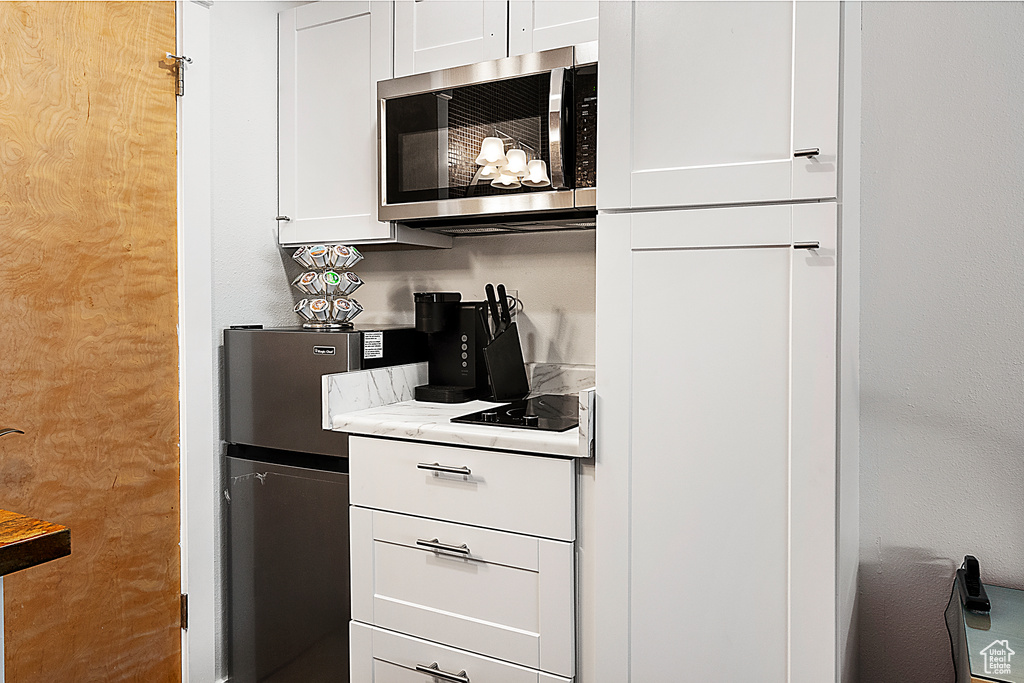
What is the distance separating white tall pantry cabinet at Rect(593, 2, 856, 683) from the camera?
135 cm

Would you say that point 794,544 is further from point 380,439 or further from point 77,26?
point 77,26

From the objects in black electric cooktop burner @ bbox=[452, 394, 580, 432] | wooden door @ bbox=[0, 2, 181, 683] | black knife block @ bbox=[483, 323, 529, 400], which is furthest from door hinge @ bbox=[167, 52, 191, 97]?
black electric cooktop burner @ bbox=[452, 394, 580, 432]

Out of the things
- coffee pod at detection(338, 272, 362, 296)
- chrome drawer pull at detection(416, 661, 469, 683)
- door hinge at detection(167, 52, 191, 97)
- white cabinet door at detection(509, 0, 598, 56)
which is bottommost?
chrome drawer pull at detection(416, 661, 469, 683)

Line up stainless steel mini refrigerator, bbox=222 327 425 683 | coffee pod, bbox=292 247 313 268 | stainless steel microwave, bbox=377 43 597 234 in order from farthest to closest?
coffee pod, bbox=292 247 313 268 < stainless steel mini refrigerator, bbox=222 327 425 683 < stainless steel microwave, bbox=377 43 597 234

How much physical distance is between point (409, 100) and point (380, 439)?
3.33 ft

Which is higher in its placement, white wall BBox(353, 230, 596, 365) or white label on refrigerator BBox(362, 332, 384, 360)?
white wall BBox(353, 230, 596, 365)

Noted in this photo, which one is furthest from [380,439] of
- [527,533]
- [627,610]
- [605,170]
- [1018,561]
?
[1018,561]

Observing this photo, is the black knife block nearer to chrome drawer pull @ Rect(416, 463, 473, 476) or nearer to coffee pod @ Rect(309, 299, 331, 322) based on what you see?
chrome drawer pull @ Rect(416, 463, 473, 476)

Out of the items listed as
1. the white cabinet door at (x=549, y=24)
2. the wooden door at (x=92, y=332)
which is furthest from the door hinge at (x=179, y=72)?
the white cabinet door at (x=549, y=24)

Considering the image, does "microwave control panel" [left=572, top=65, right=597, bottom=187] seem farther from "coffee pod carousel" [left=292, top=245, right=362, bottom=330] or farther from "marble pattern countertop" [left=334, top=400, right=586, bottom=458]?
"coffee pod carousel" [left=292, top=245, right=362, bottom=330]

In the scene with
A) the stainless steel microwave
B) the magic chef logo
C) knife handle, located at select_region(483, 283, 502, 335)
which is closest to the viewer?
the magic chef logo

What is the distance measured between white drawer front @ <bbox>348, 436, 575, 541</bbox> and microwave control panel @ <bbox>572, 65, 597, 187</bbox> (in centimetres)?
75

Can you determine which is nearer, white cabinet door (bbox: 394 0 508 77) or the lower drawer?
the lower drawer

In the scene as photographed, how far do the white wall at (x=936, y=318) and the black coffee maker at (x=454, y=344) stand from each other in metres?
1.10
